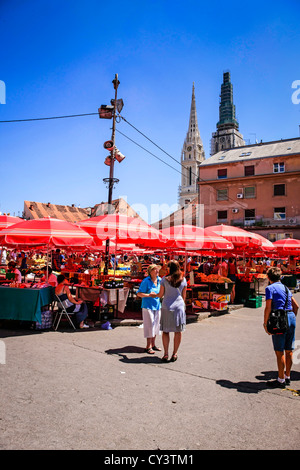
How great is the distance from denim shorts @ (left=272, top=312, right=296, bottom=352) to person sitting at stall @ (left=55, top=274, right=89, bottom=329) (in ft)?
16.2

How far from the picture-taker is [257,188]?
4047 cm

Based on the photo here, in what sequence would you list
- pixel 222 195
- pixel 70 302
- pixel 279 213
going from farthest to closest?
pixel 222 195
pixel 279 213
pixel 70 302

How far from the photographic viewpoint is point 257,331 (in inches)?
337

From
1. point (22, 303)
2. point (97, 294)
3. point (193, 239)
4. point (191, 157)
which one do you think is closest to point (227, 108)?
point (191, 157)

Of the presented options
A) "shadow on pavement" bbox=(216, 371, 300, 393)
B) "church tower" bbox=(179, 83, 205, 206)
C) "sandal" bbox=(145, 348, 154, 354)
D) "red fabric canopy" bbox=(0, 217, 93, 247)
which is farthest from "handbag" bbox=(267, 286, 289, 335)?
"church tower" bbox=(179, 83, 205, 206)

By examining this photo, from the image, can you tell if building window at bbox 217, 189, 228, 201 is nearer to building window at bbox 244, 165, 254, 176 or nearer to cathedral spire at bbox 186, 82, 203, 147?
building window at bbox 244, 165, 254, 176

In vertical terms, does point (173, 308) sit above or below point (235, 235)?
below

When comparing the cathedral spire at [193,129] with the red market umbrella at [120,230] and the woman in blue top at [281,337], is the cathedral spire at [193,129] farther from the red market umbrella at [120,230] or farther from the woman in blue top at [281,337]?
the woman in blue top at [281,337]

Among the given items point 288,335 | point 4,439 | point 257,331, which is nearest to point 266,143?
point 257,331

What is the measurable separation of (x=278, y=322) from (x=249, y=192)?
38618mm

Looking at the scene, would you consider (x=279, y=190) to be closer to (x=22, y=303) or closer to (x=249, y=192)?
(x=249, y=192)

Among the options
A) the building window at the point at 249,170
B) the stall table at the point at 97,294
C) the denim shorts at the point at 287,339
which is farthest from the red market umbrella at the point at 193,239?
the building window at the point at 249,170

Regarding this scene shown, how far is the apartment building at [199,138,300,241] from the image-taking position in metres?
38.1
